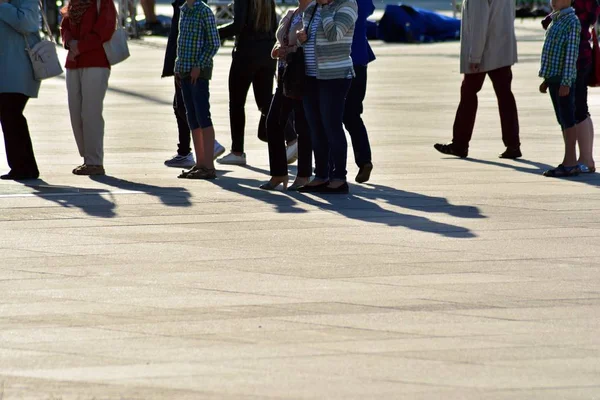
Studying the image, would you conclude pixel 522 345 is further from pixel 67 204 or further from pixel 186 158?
pixel 186 158

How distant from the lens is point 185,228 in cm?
816

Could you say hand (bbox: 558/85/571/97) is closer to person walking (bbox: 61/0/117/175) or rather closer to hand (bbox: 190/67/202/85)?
hand (bbox: 190/67/202/85)

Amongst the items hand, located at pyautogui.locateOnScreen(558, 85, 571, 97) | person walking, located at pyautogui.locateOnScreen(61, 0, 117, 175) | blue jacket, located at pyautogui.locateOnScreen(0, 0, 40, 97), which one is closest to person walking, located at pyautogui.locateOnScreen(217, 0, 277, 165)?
person walking, located at pyautogui.locateOnScreen(61, 0, 117, 175)

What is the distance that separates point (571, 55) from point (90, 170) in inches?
156

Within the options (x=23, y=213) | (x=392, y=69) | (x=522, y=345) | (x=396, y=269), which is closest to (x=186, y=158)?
(x=23, y=213)

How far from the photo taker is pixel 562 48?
10.1 meters

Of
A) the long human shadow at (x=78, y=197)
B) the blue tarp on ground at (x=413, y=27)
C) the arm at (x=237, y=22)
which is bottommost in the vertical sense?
the blue tarp on ground at (x=413, y=27)

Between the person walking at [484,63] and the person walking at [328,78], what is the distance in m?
2.42

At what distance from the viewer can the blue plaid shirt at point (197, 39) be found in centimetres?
992

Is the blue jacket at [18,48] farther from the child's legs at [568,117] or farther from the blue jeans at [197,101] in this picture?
the child's legs at [568,117]

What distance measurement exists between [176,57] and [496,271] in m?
4.32

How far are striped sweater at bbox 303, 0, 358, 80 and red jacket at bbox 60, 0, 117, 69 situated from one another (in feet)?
6.08

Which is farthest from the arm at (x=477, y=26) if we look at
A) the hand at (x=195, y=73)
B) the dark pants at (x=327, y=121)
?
the hand at (x=195, y=73)

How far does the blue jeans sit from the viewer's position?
10055 mm
